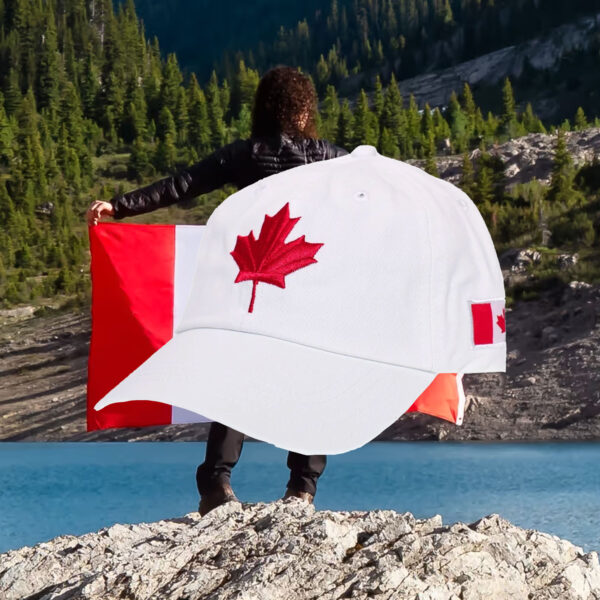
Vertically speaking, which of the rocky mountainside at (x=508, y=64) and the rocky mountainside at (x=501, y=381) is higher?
the rocky mountainside at (x=508, y=64)

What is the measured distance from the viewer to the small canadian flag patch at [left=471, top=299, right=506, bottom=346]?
6.47 ft

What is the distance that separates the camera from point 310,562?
3.46 meters

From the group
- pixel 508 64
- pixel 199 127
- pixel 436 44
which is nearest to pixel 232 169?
pixel 199 127

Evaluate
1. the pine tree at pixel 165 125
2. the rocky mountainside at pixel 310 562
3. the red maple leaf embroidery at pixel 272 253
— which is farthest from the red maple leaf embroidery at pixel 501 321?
the pine tree at pixel 165 125

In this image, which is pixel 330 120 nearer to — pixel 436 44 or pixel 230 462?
pixel 436 44

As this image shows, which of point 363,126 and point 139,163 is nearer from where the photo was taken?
point 363,126

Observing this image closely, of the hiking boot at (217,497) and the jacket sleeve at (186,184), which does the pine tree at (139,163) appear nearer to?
the hiking boot at (217,497)

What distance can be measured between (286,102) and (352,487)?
1323 centimetres

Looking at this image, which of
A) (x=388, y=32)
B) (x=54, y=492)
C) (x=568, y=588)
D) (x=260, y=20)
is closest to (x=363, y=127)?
(x=54, y=492)

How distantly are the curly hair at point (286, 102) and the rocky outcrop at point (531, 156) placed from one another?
43.4 metres

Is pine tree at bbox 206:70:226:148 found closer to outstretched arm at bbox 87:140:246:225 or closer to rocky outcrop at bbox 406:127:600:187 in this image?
rocky outcrop at bbox 406:127:600:187

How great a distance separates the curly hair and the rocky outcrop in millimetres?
43382

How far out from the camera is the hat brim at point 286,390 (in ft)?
6.09

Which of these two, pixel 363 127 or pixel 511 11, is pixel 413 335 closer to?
pixel 363 127
